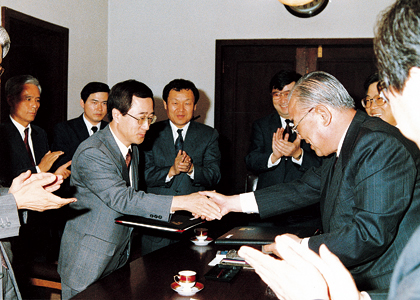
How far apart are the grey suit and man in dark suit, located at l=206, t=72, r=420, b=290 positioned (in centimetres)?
132

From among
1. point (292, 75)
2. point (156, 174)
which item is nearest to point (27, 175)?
point (156, 174)

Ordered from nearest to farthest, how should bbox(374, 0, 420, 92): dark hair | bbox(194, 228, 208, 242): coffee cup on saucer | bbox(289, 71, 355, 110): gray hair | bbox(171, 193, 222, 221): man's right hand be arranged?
1. bbox(374, 0, 420, 92): dark hair
2. bbox(289, 71, 355, 110): gray hair
3. bbox(171, 193, 222, 221): man's right hand
4. bbox(194, 228, 208, 242): coffee cup on saucer

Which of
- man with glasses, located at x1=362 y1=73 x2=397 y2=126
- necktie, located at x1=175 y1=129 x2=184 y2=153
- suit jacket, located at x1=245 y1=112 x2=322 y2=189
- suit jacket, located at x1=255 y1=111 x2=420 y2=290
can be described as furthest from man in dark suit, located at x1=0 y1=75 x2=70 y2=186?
man with glasses, located at x1=362 y1=73 x2=397 y2=126

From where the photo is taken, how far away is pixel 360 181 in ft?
4.94

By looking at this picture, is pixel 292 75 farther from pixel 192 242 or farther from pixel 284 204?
pixel 192 242

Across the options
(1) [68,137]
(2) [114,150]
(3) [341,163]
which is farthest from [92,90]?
(3) [341,163]

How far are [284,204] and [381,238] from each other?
86 centimetres

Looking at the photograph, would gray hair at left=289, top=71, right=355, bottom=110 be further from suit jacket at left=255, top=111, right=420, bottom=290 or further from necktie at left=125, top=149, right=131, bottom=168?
necktie at left=125, top=149, right=131, bottom=168

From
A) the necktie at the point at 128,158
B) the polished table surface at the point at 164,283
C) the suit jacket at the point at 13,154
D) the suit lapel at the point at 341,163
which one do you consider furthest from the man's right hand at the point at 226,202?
the suit jacket at the point at 13,154

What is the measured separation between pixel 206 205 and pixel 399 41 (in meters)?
1.69

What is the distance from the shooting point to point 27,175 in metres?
1.73

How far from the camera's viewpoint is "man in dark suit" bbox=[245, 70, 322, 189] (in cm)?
302

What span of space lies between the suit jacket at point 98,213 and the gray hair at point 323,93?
91cm

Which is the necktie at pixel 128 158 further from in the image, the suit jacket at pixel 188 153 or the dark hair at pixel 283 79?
the dark hair at pixel 283 79
